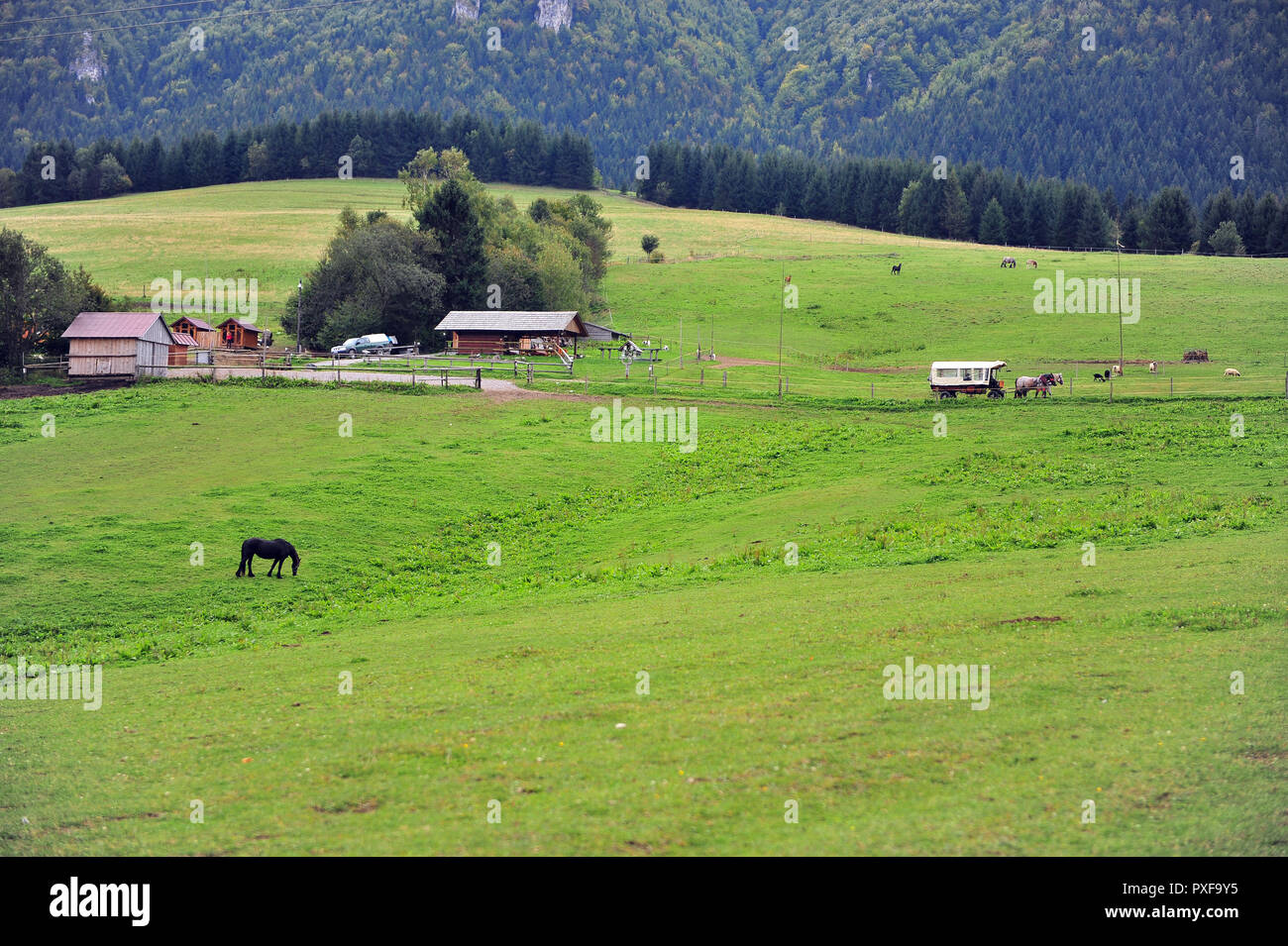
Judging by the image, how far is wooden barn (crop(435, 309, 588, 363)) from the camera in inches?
3381

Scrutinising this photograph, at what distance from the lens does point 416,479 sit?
143 feet

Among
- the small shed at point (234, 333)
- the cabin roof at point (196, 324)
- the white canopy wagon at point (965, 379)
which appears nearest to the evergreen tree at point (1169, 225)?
the white canopy wagon at point (965, 379)

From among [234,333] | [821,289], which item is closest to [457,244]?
[234,333]

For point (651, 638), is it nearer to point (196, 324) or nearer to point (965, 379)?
point (965, 379)

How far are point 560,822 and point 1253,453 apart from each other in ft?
126

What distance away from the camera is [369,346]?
8588cm

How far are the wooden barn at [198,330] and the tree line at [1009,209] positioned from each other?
4699 inches

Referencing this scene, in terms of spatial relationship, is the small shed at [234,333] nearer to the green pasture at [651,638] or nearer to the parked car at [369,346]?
the parked car at [369,346]

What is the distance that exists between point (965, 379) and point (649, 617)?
44630mm

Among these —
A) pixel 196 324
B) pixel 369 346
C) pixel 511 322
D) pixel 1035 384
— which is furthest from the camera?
pixel 196 324

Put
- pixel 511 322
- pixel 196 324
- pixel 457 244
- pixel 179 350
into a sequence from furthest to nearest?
1. pixel 457 244
2. pixel 196 324
3. pixel 511 322
4. pixel 179 350
